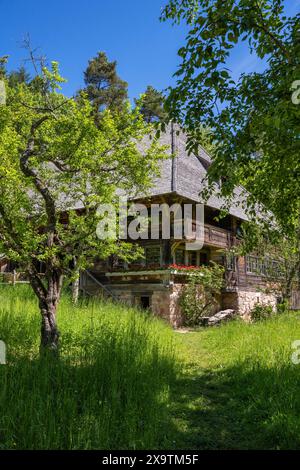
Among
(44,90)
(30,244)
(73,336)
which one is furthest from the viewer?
(73,336)

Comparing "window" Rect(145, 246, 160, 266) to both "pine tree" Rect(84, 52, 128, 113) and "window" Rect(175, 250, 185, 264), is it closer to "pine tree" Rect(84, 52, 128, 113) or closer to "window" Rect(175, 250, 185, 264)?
"window" Rect(175, 250, 185, 264)

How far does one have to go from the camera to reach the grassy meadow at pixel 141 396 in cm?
397

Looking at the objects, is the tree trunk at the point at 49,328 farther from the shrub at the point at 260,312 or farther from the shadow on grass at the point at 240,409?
the shrub at the point at 260,312

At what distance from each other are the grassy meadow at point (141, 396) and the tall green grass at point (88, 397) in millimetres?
12

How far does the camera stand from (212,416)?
5.21m

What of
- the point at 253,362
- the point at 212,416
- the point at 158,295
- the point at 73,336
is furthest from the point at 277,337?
the point at 158,295

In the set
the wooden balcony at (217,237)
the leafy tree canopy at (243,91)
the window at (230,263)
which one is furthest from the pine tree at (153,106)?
the window at (230,263)

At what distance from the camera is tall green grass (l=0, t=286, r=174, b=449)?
3.86 m

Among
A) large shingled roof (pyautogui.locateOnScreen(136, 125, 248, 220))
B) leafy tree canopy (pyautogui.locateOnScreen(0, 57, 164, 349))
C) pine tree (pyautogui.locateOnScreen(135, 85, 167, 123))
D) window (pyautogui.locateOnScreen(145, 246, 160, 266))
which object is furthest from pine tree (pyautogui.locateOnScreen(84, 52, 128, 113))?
leafy tree canopy (pyautogui.locateOnScreen(0, 57, 164, 349))

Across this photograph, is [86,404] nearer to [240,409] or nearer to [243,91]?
[240,409]

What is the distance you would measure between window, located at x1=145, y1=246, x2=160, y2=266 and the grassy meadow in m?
9.91

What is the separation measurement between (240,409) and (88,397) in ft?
7.19
